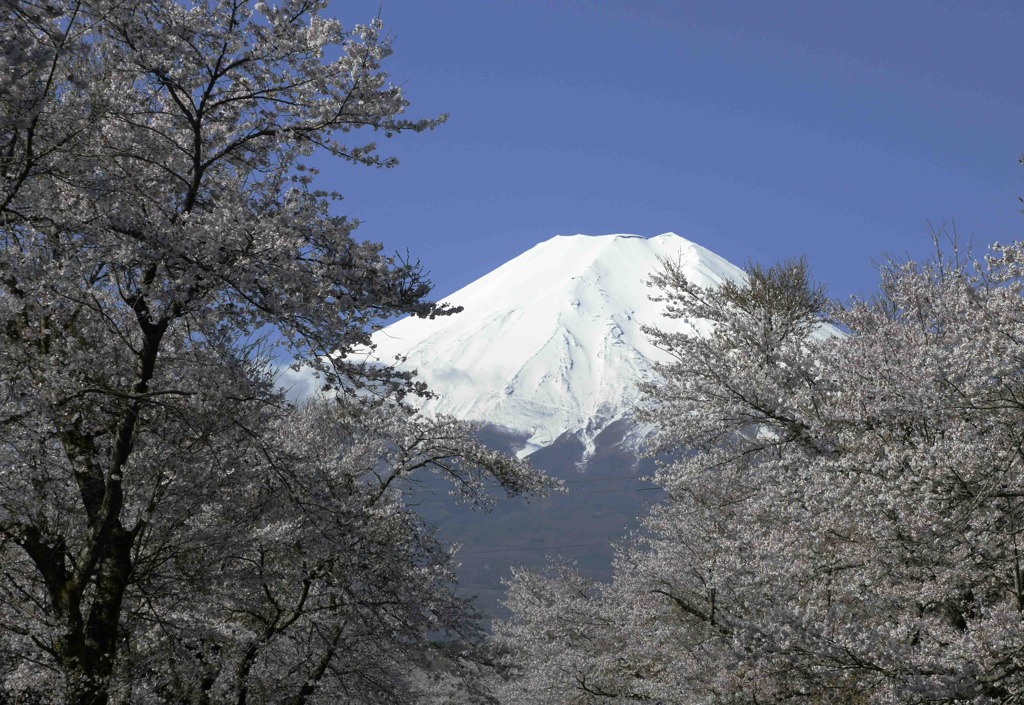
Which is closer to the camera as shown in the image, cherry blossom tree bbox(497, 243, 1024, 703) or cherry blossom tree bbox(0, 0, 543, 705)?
cherry blossom tree bbox(0, 0, 543, 705)

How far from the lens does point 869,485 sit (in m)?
8.17

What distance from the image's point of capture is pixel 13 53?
4762mm

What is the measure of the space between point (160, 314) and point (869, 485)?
19.6ft

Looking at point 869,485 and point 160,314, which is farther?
point 869,485

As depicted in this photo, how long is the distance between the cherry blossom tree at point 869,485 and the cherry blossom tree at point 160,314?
13.1 ft

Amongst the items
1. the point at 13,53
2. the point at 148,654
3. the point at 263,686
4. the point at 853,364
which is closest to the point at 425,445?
the point at 263,686

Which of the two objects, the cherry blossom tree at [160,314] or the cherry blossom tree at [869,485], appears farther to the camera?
the cherry blossom tree at [869,485]

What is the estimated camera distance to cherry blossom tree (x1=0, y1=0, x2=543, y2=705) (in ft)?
20.1

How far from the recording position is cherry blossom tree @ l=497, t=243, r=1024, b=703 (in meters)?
7.32

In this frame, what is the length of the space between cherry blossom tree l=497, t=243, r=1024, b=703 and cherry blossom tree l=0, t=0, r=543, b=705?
3.98 m

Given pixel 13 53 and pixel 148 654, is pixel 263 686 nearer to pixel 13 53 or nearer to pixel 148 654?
pixel 148 654

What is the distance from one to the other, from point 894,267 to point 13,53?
13.4 metres

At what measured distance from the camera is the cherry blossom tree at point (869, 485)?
732cm

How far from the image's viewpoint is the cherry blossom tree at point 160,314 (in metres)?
6.13
